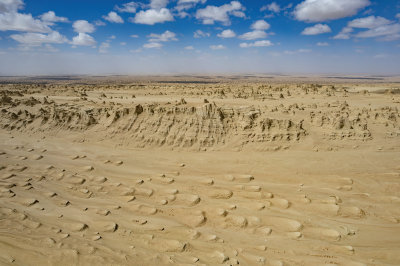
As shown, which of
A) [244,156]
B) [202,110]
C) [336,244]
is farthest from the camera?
[202,110]

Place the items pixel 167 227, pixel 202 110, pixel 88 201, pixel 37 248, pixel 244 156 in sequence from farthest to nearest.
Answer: pixel 202 110, pixel 244 156, pixel 88 201, pixel 167 227, pixel 37 248

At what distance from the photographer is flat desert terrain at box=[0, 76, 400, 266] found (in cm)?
385

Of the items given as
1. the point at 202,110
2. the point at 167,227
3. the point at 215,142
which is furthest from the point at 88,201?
the point at 202,110

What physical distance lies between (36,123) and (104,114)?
2.78 meters

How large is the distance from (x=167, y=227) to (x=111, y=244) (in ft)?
3.24

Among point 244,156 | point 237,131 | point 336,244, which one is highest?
point 237,131

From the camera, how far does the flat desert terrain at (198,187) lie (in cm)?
385

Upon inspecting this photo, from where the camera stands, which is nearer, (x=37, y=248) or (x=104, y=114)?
(x=37, y=248)

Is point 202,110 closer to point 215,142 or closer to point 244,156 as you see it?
point 215,142

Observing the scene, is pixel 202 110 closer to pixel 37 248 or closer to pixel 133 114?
pixel 133 114

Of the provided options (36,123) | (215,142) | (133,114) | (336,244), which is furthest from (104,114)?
(336,244)

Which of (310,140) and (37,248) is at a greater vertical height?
(310,140)

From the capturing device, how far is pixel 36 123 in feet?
30.7

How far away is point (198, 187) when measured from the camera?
227 inches
